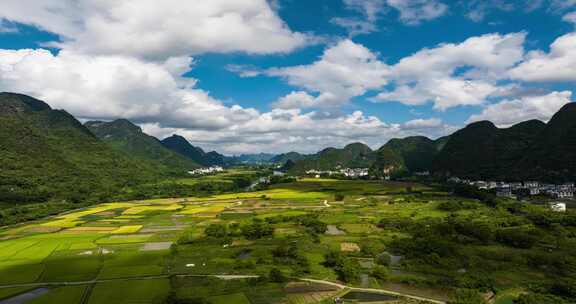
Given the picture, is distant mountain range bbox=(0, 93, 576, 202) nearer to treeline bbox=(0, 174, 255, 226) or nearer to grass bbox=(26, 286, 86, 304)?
treeline bbox=(0, 174, 255, 226)

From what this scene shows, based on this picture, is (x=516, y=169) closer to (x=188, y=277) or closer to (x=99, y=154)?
(x=188, y=277)

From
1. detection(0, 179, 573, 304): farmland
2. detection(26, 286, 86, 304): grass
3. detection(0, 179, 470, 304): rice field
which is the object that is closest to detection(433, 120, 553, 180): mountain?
detection(0, 179, 470, 304): rice field

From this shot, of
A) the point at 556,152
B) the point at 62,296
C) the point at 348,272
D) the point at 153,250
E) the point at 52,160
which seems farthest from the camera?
the point at 52,160

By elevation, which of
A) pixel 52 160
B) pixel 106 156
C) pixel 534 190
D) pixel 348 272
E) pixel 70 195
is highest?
pixel 106 156

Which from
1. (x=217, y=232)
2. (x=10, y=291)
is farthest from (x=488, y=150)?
(x=10, y=291)

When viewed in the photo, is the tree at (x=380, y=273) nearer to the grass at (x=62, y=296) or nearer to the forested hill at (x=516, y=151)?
the grass at (x=62, y=296)

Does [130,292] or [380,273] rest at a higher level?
[380,273]

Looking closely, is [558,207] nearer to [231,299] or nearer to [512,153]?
[231,299]

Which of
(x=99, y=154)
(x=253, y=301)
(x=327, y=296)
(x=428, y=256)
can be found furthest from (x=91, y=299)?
(x=99, y=154)
